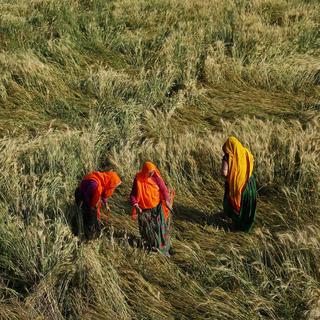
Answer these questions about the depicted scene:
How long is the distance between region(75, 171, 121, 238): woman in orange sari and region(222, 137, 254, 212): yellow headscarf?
121cm

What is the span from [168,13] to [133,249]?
760 cm

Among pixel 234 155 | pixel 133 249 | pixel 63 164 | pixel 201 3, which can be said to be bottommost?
pixel 133 249

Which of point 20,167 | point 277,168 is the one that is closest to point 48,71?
point 20,167

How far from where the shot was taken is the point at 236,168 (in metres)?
5.48

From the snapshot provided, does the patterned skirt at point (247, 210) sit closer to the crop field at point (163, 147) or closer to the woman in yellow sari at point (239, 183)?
the woman in yellow sari at point (239, 183)

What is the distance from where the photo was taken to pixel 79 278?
15.5 ft

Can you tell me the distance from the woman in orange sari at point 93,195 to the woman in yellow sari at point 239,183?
1.20 metres

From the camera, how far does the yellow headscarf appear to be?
5434 millimetres

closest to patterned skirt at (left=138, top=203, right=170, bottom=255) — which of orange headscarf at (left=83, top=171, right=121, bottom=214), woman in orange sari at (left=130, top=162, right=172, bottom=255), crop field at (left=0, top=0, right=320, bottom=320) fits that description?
woman in orange sari at (left=130, top=162, right=172, bottom=255)

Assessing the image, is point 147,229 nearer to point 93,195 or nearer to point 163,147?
point 93,195

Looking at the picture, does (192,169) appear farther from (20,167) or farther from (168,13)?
(168,13)

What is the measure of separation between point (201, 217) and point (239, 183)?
66 centimetres

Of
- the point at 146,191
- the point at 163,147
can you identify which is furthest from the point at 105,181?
the point at 163,147

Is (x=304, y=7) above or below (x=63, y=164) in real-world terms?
above
